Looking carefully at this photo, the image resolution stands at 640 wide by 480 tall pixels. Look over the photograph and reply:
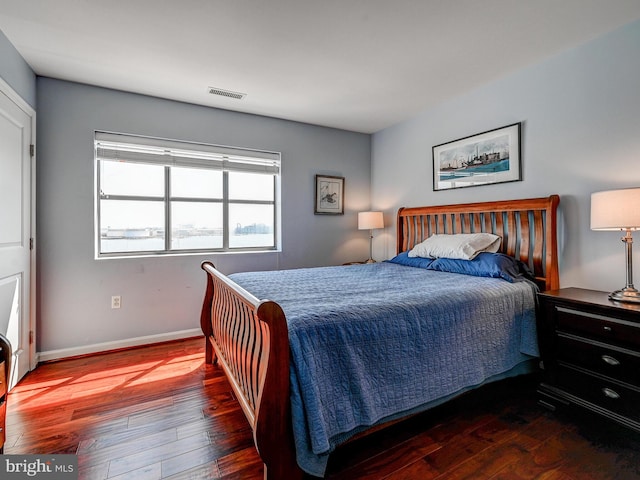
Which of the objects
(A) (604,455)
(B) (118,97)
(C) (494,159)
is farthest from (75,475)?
(C) (494,159)

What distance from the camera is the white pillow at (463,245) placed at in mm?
2614

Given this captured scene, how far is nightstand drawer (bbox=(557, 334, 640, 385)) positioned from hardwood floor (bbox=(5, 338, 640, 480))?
32 cm

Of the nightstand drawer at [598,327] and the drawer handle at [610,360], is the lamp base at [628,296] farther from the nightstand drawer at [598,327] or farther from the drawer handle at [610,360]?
the drawer handle at [610,360]

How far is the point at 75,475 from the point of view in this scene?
1420mm

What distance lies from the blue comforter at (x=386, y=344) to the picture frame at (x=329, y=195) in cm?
181

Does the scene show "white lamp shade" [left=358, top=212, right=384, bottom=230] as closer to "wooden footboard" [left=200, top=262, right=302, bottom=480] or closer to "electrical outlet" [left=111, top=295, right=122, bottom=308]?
"wooden footboard" [left=200, top=262, right=302, bottom=480]

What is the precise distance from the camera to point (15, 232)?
228cm

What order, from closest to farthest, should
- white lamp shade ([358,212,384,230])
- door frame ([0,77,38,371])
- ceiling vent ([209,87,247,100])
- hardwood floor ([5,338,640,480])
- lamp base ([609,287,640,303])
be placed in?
hardwood floor ([5,338,640,480]), lamp base ([609,287,640,303]), door frame ([0,77,38,371]), ceiling vent ([209,87,247,100]), white lamp shade ([358,212,384,230])

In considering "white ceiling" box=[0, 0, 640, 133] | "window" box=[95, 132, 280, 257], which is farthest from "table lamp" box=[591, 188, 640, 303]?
"window" box=[95, 132, 280, 257]

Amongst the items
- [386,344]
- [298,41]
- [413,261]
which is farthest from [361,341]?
[298,41]

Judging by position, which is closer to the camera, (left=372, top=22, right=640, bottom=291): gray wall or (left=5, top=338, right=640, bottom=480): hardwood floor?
(left=5, top=338, right=640, bottom=480): hardwood floor

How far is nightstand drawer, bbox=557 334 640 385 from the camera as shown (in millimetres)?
1661

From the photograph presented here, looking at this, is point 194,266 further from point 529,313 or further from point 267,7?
point 529,313

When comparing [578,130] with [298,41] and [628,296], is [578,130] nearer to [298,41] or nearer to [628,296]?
[628,296]
